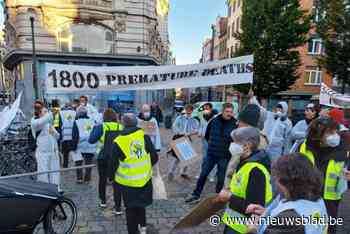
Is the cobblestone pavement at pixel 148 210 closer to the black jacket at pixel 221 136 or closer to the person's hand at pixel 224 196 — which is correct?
the black jacket at pixel 221 136

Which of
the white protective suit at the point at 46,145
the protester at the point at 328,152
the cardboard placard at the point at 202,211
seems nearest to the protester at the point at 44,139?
the white protective suit at the point at 46,145

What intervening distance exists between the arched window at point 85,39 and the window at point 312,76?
22.3 m

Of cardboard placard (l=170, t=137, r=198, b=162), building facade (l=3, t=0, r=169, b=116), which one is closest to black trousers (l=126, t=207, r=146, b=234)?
cardboard placard (l=170, t=137, r=198, b=162)

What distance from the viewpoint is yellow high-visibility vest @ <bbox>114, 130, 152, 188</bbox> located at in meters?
3.43

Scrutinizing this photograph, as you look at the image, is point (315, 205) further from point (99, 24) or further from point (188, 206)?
point (99, 24)

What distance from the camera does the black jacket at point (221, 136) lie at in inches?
188

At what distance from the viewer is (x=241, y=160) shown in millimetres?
2324

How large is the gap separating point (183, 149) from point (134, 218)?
2904 mm

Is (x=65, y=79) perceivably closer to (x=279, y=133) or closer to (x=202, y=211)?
(x=202, y=211)

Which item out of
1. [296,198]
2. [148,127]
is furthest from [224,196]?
[148,127]

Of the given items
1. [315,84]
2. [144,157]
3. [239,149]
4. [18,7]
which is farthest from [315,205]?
[315,84]

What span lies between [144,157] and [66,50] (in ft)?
66.1

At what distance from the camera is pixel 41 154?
494cm

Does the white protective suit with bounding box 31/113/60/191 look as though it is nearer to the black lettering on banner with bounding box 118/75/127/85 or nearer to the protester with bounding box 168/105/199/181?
the black lettering on banner with bounding box 118/75/127/85
